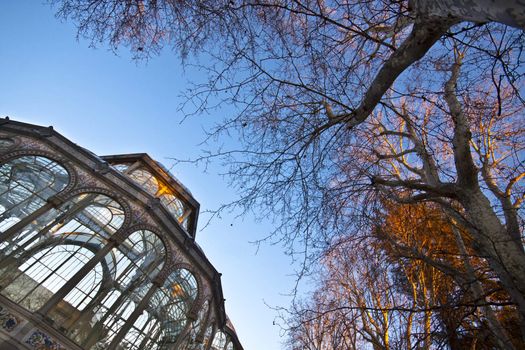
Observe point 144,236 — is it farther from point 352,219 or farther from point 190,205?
point 352,219

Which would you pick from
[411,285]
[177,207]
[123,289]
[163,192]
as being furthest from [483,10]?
[177,207]

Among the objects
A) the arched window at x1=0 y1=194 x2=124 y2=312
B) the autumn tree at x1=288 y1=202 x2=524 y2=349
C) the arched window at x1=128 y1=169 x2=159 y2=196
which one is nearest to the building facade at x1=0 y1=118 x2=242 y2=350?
the arched window at x1=0 y1=194 x2=124 y2=312

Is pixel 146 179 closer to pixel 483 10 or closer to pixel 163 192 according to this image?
pixel 163 192

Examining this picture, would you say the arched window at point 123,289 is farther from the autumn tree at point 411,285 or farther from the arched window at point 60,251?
the autumn tree at point 411,285

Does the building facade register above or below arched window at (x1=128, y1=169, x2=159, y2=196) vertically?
below

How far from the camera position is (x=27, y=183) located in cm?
1103

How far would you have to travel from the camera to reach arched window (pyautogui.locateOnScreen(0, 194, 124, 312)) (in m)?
9.43

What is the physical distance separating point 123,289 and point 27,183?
574 centimetres

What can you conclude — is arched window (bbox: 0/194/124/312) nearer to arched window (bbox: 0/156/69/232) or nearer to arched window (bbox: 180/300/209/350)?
arched window (bbox: 0/156/69/232)

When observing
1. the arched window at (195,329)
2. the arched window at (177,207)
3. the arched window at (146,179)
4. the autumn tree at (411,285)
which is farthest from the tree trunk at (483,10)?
the arched window at (177,207)

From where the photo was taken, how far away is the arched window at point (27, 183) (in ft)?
35.2

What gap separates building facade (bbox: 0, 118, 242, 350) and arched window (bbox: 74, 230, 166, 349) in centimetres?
4

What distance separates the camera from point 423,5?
2139mm

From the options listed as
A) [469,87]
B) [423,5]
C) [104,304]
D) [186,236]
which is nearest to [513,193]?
[469,87]
